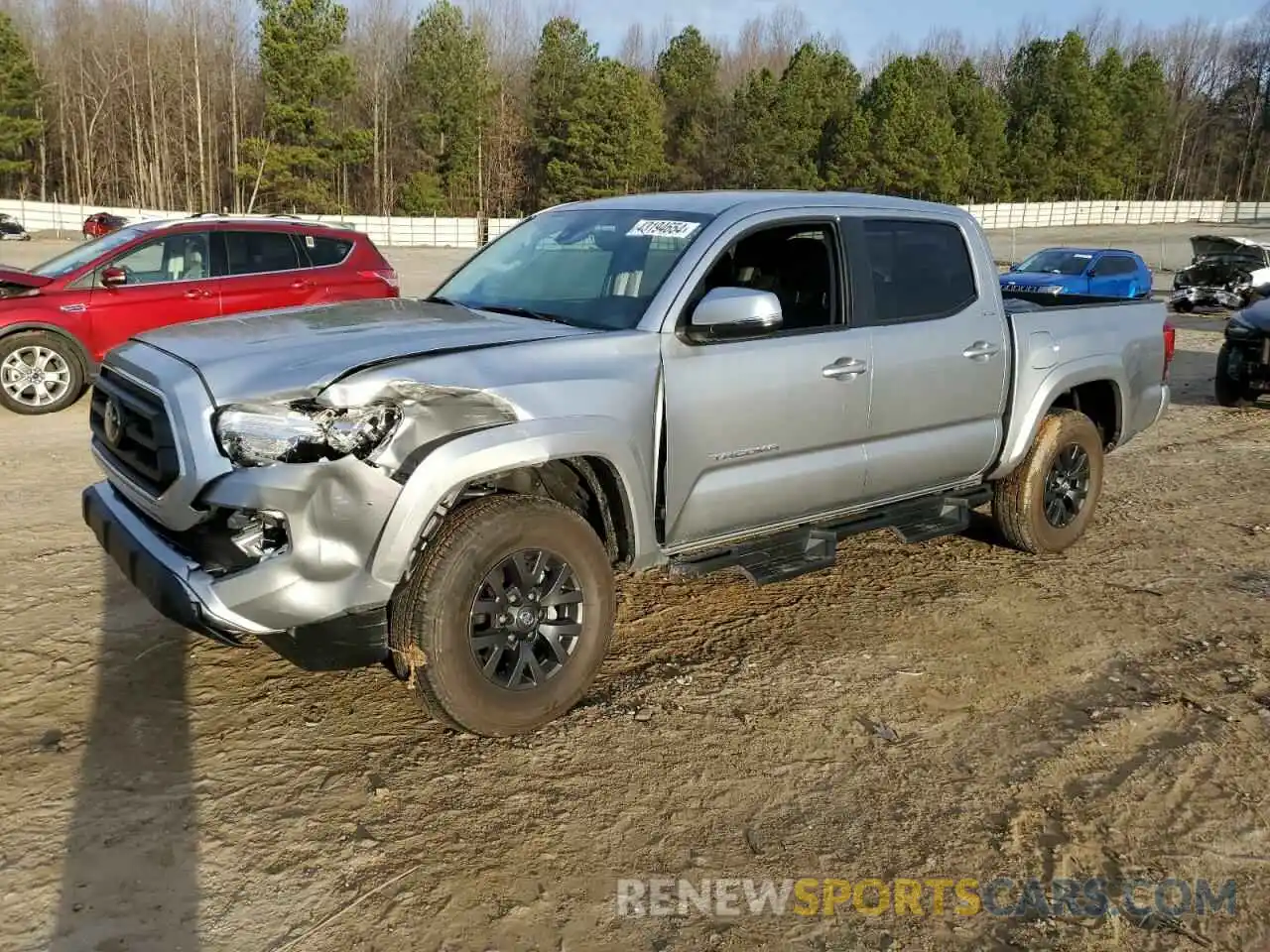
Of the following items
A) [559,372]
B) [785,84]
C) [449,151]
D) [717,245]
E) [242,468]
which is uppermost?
[785,84]

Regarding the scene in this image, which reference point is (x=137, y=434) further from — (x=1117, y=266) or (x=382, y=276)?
(x=1117, y=266)

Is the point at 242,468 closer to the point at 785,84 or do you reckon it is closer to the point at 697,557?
the point at 697,557

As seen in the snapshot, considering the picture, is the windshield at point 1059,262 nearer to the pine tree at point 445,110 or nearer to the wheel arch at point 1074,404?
the wheel arch at point 1074,404

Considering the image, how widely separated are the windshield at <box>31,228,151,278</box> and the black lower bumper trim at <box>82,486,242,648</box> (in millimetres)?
6650

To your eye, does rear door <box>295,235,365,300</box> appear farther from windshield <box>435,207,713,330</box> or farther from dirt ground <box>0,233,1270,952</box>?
windshield <box>435,207,713,330</box>

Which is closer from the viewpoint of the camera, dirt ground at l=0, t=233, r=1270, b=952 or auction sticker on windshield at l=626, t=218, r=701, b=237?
dirt ground at l=0, t=233, r=1270, b=952

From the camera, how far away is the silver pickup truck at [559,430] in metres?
3.20

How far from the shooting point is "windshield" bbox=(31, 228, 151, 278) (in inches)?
370

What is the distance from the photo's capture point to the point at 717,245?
164 inches

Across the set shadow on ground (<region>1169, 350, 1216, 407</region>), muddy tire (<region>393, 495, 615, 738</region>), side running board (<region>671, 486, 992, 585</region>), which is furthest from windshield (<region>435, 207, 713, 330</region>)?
shadow on ground (<region>1169, 350, 1216, 407</region>)

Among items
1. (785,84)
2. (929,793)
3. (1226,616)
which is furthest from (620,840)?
(785,84)

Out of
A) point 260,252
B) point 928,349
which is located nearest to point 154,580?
point 928,349

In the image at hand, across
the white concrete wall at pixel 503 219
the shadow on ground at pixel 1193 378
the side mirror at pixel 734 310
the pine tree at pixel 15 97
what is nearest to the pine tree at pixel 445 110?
the white concrete wall at pixel 503 219

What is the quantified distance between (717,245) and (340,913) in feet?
9.04
